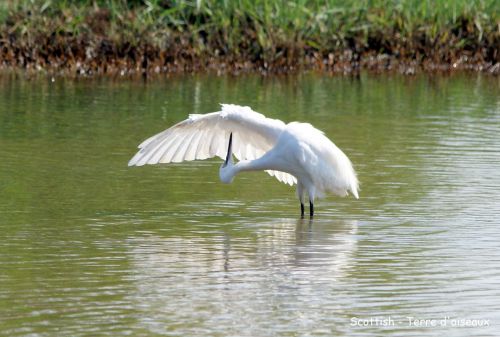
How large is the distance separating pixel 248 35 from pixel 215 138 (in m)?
10.9

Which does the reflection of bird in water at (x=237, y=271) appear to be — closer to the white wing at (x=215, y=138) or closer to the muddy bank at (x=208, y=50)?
the white wing at (x=215, y=138)

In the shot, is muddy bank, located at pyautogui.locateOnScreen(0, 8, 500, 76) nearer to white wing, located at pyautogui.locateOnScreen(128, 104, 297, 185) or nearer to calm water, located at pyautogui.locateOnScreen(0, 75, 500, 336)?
calm water, located at pyautogui.locateOnScreen(0, 75, 500, 336)

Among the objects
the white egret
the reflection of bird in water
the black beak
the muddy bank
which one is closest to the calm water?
the reflection of bird in water

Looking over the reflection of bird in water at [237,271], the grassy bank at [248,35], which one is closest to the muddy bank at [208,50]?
the grassy bank at [248,35]

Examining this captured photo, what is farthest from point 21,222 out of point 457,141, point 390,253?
point 457,141

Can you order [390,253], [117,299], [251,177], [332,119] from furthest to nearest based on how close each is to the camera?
1. [332,119]
2. [251,177]
3. [390,253]
4. [117,299]

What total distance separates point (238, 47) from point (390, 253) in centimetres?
1387

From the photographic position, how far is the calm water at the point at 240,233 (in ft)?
25.0

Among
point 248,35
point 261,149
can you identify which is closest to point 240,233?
point 261,149

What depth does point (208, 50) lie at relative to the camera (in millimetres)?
22750

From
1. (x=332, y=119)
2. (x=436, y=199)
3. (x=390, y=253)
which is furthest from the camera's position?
(x=332, y=119)

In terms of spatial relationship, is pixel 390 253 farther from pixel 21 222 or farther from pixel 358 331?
pixel 21 222

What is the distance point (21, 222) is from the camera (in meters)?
10.4

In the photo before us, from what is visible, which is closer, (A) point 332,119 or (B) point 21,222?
(B) point 21,222
